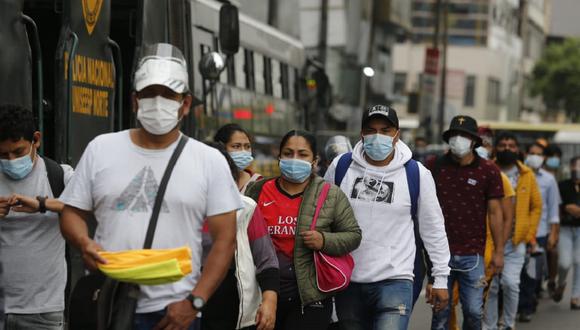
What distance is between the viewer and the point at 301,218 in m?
6.62

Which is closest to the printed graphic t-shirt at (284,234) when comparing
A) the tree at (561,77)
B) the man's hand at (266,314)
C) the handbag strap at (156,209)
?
the man's hand at (266,314)

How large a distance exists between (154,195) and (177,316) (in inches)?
18.3

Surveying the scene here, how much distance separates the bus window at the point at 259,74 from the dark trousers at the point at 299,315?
9.12 meters

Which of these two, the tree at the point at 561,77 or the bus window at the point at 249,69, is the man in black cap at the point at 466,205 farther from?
the tree at the point at 561,77

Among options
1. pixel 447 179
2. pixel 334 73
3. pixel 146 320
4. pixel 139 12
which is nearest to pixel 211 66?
pixel 139 12

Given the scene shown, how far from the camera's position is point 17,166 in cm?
600

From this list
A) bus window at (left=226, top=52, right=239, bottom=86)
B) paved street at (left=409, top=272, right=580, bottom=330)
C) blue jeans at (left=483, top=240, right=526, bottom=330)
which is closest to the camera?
blue jeans at (left=483, top=240, right=526, bottom=330)

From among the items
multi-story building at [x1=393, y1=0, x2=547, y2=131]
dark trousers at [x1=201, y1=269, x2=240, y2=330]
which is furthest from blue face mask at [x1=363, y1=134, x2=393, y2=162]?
multi-story building at [x1=393, y1=0, x2=547, y2=131]

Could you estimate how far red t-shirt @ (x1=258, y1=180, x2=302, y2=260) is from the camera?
6621 millimetres

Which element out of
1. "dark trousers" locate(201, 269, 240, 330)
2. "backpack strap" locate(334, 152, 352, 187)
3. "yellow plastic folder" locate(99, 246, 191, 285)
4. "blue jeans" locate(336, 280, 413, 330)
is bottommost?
"blue jeans" locate(336, 280, 413, 330)

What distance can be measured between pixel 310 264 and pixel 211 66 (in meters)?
5.13

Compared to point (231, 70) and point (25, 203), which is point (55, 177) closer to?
point (25, 203)

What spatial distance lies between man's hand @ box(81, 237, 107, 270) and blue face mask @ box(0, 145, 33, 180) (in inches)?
55.7

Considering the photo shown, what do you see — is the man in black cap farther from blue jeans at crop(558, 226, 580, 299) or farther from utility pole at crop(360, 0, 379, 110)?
utility pole at crop(360, 0, 379, 110)
